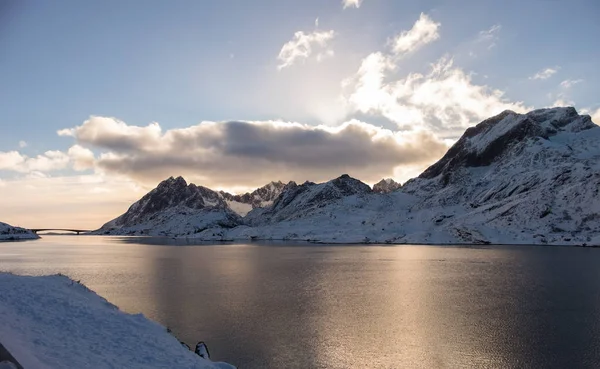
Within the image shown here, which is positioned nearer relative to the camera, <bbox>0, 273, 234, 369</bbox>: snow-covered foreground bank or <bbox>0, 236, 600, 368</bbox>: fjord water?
<bbox>0, 273, 234, 369</bbox>: snow-covered foreground bank

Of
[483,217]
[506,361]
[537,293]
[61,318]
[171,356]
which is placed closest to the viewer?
[171,356]

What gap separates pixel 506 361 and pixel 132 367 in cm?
2184

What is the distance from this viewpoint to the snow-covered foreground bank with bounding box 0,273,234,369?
17656 millimetres

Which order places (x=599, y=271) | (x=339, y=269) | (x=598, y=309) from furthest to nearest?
(x=339, y=269) < (x=599, y=271) < (x=598, y=309)

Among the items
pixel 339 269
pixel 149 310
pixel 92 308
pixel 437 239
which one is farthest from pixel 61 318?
pixel 437 239

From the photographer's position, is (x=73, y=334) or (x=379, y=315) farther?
(x=379, y=315)

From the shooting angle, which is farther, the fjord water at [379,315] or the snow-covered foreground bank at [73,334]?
the fjord water at [379,315]

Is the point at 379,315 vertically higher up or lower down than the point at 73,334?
lower down

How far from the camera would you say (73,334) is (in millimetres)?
21984

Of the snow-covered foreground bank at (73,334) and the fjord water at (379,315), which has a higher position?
the snow-covered foreground bank at (73,334)

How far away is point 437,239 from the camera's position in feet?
630

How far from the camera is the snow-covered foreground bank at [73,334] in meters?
17.7

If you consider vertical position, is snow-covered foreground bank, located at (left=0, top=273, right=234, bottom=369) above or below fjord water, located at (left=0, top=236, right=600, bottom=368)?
above

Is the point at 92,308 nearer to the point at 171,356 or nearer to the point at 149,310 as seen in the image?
the point at 171,356
